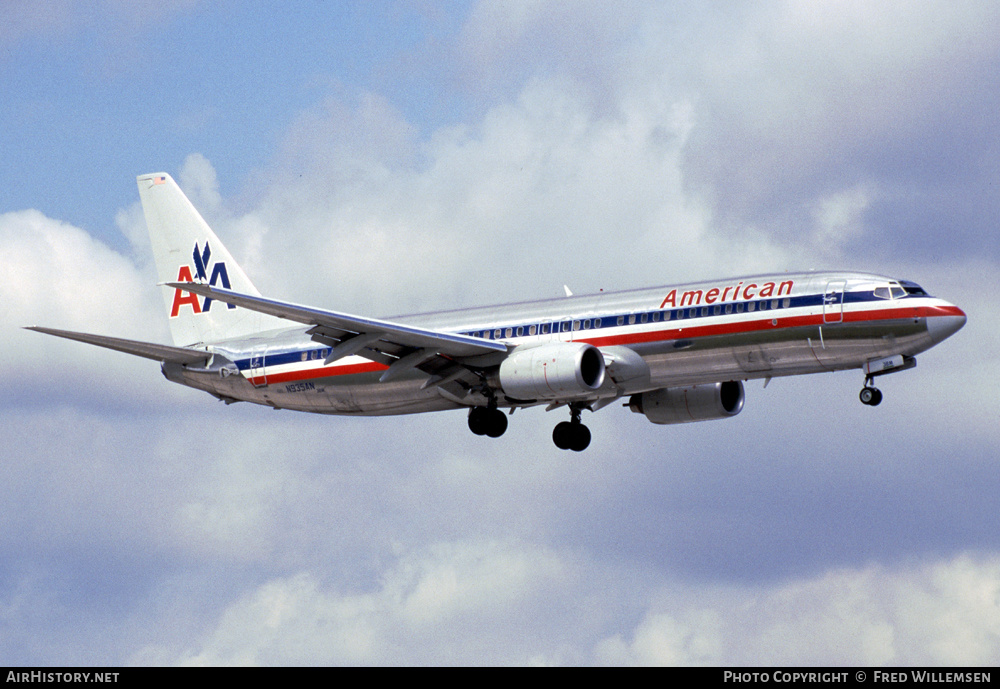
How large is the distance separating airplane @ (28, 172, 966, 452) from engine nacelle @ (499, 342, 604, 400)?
0.15 feet

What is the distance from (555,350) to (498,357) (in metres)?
2.92

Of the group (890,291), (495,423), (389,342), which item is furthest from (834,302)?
(389,342)

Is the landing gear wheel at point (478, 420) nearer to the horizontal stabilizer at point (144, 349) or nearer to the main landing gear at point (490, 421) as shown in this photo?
the main landing gear at point (490, 421)

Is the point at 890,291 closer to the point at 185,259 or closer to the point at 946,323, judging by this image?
the point at 946,323

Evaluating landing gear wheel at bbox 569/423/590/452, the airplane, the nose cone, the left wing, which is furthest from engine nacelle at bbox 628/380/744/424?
the nose cone

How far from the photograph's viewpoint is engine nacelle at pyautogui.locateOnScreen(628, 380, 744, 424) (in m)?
54.6

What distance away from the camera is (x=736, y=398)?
2170 inches

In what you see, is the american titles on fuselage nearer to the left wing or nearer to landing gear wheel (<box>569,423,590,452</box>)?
the left wing

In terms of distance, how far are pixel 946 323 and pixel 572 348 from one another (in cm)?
1133

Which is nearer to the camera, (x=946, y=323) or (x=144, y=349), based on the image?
(x=946, y=323)

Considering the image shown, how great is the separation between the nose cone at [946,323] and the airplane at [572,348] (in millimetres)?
42

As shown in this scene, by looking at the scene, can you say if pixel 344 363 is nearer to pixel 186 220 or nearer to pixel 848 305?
pixel 186 220

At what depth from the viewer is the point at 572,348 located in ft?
154
